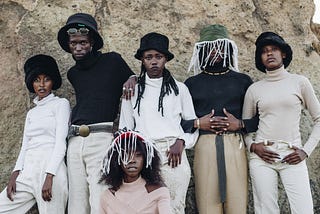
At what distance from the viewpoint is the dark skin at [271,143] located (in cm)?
470

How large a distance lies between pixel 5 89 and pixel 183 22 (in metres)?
2.05

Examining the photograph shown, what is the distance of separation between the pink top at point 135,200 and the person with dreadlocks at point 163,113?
36 centimetres

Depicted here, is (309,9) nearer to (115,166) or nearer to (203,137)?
(203,137)

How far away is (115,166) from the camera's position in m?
4.32

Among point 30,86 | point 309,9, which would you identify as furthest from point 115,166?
point 309,9

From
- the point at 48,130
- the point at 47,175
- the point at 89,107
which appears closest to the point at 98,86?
the point at 89,107

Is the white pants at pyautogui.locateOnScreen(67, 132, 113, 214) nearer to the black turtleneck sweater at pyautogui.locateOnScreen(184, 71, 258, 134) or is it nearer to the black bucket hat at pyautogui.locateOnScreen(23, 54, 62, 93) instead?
the black bucket hat at pyautogui.locateOnScreen(23, 54, 62, 93)

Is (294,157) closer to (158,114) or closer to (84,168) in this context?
(158,114)

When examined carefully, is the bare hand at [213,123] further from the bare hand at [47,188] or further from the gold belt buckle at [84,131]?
the bare hand at [47,188]

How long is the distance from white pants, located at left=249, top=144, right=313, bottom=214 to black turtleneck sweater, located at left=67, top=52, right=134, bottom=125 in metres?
1.36

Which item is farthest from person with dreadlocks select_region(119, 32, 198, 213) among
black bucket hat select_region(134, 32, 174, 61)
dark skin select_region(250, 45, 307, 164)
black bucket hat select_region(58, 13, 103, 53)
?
dark skin select_region(250, 45, 307, 164)

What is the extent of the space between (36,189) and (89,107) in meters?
0.83

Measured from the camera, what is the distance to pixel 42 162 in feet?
15.6

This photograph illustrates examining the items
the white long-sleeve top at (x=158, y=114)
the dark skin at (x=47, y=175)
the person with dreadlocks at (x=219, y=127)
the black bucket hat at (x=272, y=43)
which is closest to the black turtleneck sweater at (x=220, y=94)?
the person with dreadlocks at (x=219, y=127)
